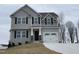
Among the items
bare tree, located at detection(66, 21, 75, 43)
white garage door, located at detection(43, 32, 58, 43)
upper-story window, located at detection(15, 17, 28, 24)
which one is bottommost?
white garage door, located at detection(43, 32, 58, 43)

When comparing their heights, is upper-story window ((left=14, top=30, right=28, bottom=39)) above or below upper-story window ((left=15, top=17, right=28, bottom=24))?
below

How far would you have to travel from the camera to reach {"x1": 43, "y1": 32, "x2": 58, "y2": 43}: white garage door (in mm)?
22984

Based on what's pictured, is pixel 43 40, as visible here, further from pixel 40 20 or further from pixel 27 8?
pixel 27 8

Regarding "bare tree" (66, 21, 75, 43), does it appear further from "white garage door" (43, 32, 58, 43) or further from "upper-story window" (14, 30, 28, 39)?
"upper-story window" (14, 30, 28, 39)

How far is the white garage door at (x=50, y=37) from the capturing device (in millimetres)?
22984

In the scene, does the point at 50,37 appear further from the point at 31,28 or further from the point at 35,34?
the point at 31,28

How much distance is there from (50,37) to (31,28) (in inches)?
92.1

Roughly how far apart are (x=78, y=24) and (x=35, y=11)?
5.63 metres

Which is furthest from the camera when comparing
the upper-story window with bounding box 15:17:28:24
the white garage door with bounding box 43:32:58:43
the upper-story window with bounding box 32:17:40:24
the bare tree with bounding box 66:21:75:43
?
the bare tree with bounding box 66:21:75:43

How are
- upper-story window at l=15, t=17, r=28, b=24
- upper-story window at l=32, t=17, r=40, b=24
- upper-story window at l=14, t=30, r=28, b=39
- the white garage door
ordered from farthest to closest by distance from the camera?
upper-story window at l=32, t=17, r=40, b=24 < upper-story window at l=15, t=17, r=28, b=24 < upper-story window at l=14, t=30, r=28, b=39 < the white garage door

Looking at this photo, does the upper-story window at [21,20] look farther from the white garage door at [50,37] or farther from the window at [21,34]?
the white garage door at [50,37]

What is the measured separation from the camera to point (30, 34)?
76.2 ft

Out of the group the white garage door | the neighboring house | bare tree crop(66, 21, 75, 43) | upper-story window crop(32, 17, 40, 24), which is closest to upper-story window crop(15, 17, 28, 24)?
the neighboring house
